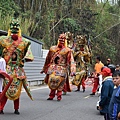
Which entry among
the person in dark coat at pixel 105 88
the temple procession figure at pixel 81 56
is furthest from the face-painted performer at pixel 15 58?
the temple procession figure at pixel 81 56

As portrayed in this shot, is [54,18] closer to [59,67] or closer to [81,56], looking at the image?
[81,56]

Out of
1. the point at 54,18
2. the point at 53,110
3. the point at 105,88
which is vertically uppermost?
the point at 54,18

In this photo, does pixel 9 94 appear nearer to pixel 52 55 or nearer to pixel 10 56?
pixel 10 56

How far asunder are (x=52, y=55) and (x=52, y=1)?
727 inches

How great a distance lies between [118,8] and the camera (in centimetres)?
4800

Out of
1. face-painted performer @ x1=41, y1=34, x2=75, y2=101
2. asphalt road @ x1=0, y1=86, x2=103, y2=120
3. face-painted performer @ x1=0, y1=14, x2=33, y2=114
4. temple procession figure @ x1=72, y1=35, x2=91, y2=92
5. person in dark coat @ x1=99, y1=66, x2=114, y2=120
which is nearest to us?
person in dark coat @ x1=99, y1=66, x2=114, y2=120

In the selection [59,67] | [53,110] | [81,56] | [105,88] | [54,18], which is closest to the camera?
[105,88]

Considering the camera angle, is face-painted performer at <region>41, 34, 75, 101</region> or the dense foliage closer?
face-painted performer at <region>41, 34, 75, 101</region>

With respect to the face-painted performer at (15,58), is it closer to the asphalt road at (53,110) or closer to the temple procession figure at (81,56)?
the asphalt road at (53,110)

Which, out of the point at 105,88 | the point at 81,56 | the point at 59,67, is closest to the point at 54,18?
the point at 81,56

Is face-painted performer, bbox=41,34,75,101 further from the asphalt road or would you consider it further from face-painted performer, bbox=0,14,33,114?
face-painted performer, bbox=0,14,33,114

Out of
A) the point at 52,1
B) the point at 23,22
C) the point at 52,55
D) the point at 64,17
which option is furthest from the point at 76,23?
the point at 52,55

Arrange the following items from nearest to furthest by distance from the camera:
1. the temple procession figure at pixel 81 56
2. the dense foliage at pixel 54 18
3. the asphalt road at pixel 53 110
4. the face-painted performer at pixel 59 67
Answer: the asphalt road at pixel 53 110 < the face-painted performer at pixel 59 67 < the temple procession figure at pixel 81 56 < the dense foliage at pixel 54 18

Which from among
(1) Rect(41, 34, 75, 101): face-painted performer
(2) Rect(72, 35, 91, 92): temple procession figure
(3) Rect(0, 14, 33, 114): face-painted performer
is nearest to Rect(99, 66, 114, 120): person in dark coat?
(3) Rect(0, 14, 33, 114): face-painted performer
